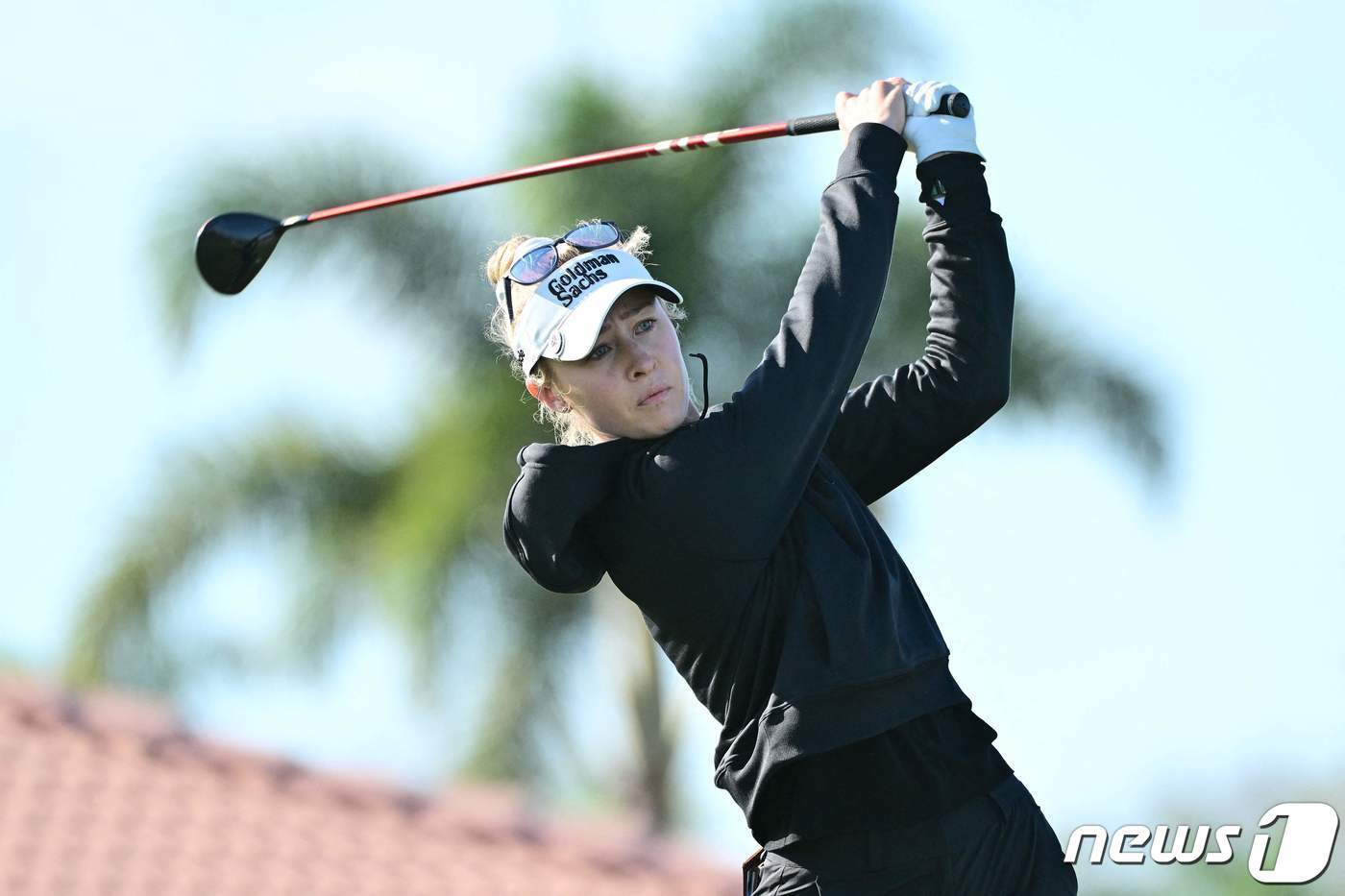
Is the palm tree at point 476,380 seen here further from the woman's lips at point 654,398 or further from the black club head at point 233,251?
the woman's lips at point 654,398

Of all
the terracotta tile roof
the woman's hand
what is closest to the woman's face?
the woman's hand

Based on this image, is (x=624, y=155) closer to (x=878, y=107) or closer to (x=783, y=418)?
(x=878, y=107)

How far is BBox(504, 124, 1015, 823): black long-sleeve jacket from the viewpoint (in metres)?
2.85

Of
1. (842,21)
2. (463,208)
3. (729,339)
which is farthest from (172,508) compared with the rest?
(842,21)

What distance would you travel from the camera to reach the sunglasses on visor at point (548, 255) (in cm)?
327

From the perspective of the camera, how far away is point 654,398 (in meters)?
3.09

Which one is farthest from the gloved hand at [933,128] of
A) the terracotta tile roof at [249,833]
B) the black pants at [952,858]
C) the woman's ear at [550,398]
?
the terracotta tile roof at [249,833]

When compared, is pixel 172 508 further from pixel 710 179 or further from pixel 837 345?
pixel 837 345

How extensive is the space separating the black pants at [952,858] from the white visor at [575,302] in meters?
→ 0.87

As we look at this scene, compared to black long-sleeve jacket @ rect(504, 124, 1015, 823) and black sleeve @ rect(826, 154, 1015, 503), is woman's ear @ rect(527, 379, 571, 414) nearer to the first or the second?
black long-sleeve jacket @ rect(504, 124, 1015, 823)

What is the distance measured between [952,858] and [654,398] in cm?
85

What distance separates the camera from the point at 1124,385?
46.3ft

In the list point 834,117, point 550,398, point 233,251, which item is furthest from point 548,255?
point 233,251

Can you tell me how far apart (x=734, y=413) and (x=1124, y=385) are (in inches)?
460
